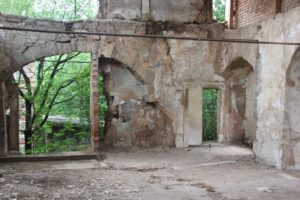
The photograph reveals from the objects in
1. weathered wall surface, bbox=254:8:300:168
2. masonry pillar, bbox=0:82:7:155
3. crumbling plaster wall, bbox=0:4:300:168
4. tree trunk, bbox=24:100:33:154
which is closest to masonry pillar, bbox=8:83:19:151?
masonry pillar, bbox=0:82:7:155

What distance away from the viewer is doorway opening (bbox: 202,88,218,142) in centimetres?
1227

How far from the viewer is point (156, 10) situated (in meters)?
10.2

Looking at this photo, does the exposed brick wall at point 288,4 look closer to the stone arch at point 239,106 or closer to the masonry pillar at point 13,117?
the stone arch at point 239,106

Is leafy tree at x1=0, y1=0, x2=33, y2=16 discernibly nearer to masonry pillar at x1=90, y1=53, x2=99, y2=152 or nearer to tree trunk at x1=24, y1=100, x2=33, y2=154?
tree trunk at x1=24, y1=100, x2=33, y2=154

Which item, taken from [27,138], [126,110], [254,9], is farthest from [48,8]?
[254,9]

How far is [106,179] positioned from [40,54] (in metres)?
3.74

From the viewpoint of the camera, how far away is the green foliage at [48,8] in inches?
484

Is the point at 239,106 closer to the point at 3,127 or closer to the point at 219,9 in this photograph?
the point at 219,9

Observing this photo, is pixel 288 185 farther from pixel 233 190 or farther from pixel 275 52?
pixel 275 52

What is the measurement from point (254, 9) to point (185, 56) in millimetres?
2101

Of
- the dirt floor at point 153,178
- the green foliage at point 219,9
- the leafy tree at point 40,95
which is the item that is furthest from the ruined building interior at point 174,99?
the green foliage at point 219,9

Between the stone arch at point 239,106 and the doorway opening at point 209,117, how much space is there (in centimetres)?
88

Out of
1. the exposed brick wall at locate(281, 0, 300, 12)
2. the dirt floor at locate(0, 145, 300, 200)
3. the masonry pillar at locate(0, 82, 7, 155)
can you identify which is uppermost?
the exposed brick wall at locate(281, 0, 300, 12)

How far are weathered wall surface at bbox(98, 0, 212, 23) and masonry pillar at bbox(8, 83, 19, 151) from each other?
2.92 meters
